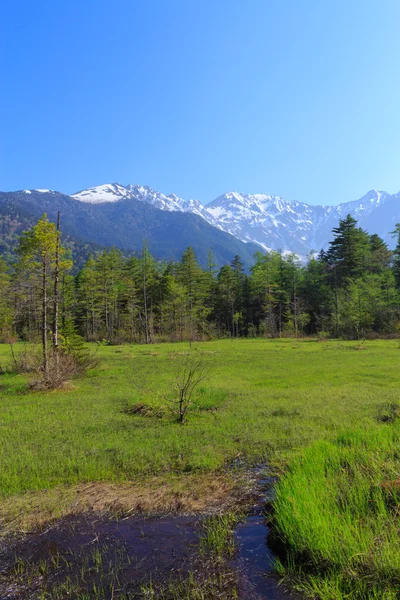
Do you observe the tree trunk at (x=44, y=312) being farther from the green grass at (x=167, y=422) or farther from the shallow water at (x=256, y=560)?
the shallow water at (x=256, y=560)

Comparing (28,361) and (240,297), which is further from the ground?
(240,297)

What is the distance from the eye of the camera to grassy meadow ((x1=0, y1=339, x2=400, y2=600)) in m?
4.12

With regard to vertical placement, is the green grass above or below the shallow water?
above

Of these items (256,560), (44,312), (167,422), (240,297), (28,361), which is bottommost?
(256,560)

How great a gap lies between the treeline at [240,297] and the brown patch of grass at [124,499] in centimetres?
3988

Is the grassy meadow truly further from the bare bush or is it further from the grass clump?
the bare bush

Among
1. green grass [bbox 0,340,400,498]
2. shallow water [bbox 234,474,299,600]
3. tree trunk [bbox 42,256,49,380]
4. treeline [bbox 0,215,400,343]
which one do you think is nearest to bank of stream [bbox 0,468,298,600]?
shallow water [bbox 234,474,299,600]

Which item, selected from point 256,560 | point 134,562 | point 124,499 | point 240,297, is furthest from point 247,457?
point 240,297

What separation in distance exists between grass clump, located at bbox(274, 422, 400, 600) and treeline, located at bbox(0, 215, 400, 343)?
Answer: 133 ft

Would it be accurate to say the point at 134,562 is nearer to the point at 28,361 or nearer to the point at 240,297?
the point at 28,361

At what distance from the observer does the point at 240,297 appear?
2739 inches

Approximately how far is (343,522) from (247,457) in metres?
3.33

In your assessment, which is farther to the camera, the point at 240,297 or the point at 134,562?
the point at 240,297

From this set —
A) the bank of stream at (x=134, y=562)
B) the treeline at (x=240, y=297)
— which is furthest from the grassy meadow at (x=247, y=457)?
the treeline at (x=240, y=297)
